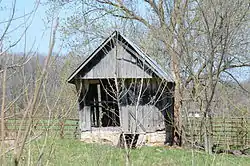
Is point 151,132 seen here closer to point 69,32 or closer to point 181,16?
point 181,16

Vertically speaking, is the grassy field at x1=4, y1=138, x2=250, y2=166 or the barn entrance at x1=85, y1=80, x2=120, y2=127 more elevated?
the barn entrance at x1=85, y1=80, x2=120, y2=127

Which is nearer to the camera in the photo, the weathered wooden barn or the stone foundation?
the weathered wooden barn

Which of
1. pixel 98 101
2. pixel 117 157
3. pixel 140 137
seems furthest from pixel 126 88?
pixel 117 157

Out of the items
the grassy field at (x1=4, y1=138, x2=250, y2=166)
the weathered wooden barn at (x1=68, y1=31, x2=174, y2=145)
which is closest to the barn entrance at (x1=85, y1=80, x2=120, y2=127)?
the weathered wooden barn at (x1=68, y1=31, x2=174, y2=145)

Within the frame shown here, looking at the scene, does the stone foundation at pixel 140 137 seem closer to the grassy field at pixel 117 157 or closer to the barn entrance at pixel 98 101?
the barn entrance at pixel 98 101

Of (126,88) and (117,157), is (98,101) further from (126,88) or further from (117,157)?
(117,157)

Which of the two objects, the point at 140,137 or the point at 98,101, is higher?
the point at 98,101

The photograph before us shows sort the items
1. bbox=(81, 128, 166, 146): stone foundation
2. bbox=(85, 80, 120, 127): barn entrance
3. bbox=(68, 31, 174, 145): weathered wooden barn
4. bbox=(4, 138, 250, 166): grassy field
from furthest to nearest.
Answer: bbox=(85, 80, 120, 127): barn entrance < bbox=(81, 128, 166, 146): stone foundation < bbox=(68, 31, 174, 145): weathered wooden barn < bbox=(4, 138, 250, 166): grassy field

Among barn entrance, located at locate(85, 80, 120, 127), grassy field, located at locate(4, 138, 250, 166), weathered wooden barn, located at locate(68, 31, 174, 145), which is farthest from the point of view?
barn entrance, located at locate(85, 80, 120, 127)

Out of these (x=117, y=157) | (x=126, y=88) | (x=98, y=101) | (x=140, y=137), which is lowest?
(x=140, y=137)

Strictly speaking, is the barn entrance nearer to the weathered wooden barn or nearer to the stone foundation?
the weathered wooden barn

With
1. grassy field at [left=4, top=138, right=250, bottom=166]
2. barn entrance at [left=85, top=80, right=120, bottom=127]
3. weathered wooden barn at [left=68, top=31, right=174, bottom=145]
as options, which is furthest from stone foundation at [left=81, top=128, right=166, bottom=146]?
grassy field at [left=4, top=138, right=250, bottom=166]

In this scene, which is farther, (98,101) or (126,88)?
(98,101)

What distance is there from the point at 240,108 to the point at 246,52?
2.63 meters
